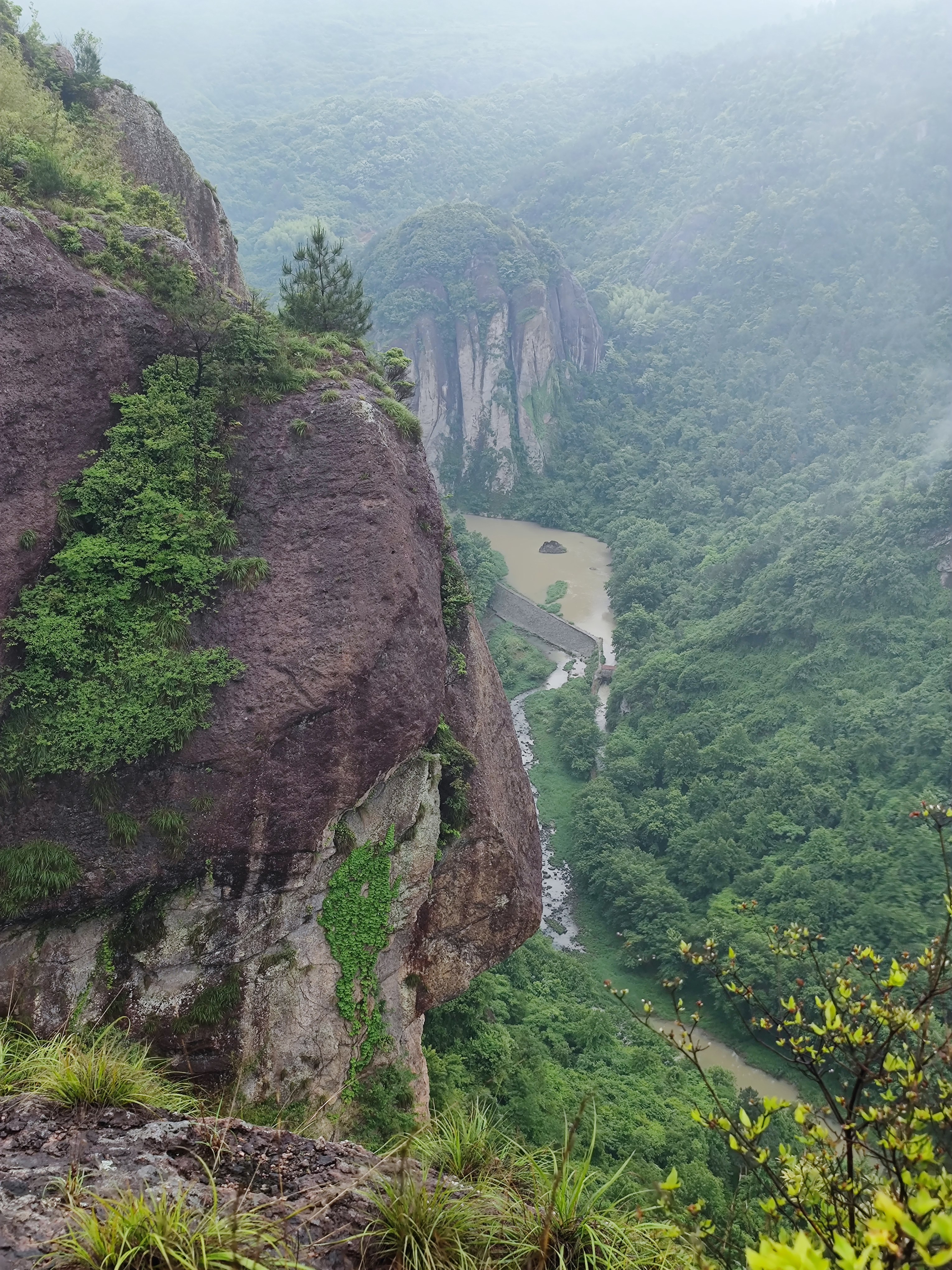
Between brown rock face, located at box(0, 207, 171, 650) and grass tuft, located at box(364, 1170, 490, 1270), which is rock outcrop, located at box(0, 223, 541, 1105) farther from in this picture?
grass tuft, located at box(364, 1170, 490, 1270)

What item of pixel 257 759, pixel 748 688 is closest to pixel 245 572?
pixel 257 759

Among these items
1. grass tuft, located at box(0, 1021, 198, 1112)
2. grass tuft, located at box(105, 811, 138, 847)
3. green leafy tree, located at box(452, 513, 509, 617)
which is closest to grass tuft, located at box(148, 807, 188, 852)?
grass tuft, located at box(105, 811, 138, 847)

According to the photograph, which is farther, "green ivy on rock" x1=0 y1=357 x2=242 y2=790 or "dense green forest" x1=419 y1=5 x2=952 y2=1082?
"dense green forest" x1=419 y1=5 x2=952 y2=1082

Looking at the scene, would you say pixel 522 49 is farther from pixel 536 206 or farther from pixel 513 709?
pixel 513 709

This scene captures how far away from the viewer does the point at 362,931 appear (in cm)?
984

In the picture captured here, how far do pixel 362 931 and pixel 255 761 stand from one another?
280 cm

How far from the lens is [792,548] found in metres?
41.2

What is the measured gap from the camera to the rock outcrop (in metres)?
8.34

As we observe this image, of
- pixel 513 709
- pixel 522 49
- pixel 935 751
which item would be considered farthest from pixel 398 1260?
pixel 522 49

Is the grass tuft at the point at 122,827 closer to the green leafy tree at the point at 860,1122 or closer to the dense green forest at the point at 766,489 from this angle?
the green leafy tree at the point at 860,1122

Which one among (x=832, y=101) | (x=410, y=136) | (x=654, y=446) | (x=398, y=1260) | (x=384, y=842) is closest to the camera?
(x=398, y=1260)

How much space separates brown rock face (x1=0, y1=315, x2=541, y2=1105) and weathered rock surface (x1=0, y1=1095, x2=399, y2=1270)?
4.07 meters

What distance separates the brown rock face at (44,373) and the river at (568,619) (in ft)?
48.5

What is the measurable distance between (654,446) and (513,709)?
125 ft
